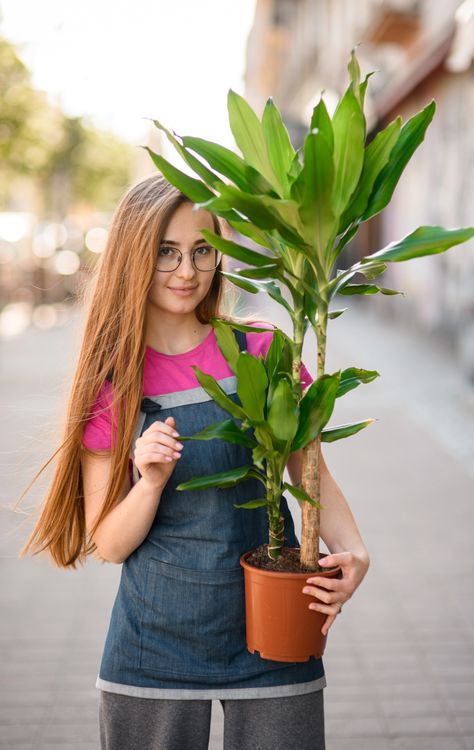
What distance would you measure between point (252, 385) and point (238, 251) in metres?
0.24

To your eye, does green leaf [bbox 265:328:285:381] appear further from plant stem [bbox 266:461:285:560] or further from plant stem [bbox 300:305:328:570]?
plant stem [bbox 266:461:285:560]

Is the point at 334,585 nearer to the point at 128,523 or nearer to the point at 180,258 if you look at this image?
the point at 128,523

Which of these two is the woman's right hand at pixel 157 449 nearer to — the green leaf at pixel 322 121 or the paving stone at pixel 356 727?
the green leaf at pixel 322 121

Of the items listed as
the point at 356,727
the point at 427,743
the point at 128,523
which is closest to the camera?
the point at 128,523

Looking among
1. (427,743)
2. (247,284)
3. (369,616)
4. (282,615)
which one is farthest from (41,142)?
(282,615)

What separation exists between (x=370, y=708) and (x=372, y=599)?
3.49 ft

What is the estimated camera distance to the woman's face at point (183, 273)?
205 centimetres

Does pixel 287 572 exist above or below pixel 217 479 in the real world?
below

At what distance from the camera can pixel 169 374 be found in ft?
7.00

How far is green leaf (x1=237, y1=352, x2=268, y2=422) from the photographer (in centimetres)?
174

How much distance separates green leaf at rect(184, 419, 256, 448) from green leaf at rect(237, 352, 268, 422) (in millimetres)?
75

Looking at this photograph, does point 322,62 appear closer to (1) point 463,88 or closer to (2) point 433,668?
(1) point 463,88

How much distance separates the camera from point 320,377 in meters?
1.76

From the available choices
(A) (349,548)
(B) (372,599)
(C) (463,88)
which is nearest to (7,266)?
(C) (463,88)
